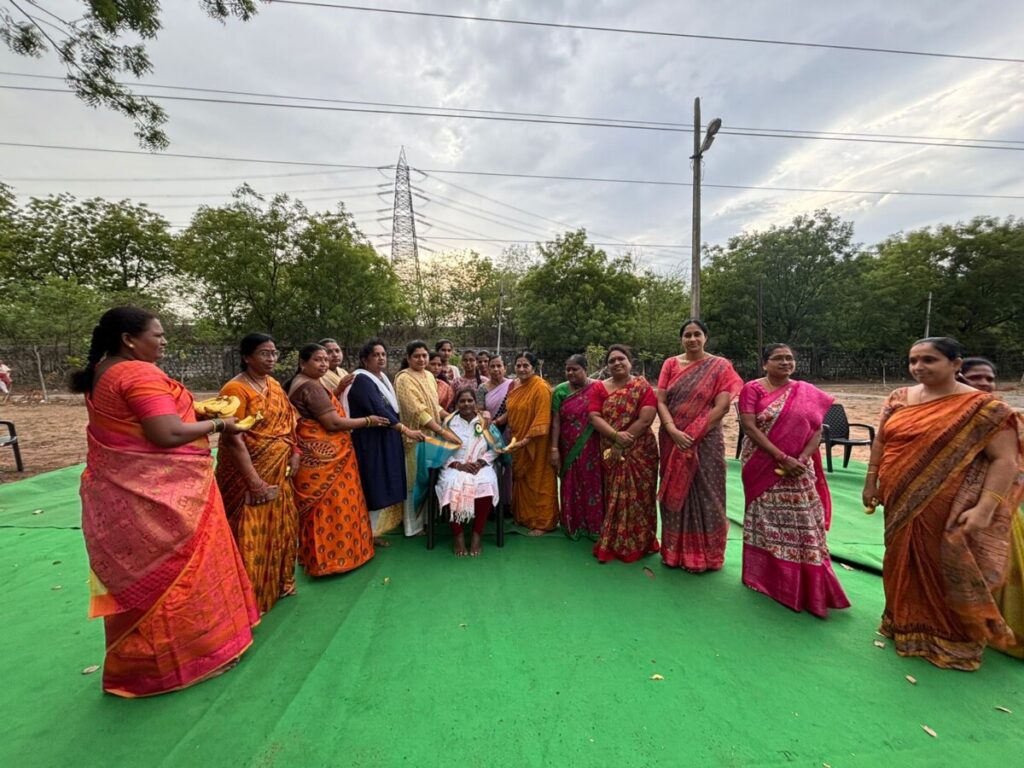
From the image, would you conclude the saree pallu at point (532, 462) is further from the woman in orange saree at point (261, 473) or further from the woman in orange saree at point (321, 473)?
the woman in orange saree at point (261, 473)

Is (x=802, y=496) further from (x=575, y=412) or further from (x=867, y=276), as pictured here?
(x=867, y=276)

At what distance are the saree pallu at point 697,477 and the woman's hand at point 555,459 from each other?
0.94m

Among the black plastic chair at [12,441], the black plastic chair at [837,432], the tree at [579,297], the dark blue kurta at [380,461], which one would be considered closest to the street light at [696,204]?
the black plastic chair at [837,432]

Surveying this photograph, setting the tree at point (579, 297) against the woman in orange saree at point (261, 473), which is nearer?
the woman in orange saree at point (261, 473)

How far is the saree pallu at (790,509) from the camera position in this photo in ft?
8.78

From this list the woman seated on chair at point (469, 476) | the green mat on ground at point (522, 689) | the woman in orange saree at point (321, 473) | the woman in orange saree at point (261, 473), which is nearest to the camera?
the green mat on ground at point (522, 689)

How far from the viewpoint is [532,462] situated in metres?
3.96

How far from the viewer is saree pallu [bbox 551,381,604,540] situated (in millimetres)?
3699

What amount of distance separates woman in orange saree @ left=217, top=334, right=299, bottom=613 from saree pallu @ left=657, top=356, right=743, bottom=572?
2.72 metres

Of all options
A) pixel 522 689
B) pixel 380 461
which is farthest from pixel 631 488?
pixel 380 461

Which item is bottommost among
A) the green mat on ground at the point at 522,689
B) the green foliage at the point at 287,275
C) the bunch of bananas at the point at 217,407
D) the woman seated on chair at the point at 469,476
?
the green mat on ground at the point at 522,689

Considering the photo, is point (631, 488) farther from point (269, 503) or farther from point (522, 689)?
point (269, 503)

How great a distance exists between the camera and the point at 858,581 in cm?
311

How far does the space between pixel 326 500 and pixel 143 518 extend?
119 cm
